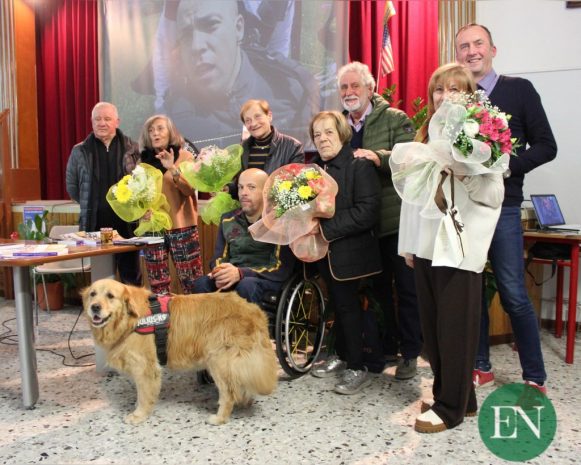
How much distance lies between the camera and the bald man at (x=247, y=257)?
248cm

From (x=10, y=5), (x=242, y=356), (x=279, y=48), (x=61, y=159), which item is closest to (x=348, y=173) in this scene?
(x=242, y=356)

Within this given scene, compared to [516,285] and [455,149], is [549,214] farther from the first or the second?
[455,149]

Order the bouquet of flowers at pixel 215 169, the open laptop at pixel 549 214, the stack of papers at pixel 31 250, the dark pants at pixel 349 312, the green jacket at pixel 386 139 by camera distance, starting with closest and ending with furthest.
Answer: the stack of papers at pixel 31 250
the dark pants at pixel 349 312
the green jacket at pixel 386 139
the bouquet of flowers at pixel 215 169
the open laptop at pixel 549 214

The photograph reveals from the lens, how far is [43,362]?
3.14 metres

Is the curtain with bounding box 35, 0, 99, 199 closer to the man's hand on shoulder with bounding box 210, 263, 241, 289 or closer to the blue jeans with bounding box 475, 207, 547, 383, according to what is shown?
the man's hand on shoulder with bounding box 210, 263, 241, 289

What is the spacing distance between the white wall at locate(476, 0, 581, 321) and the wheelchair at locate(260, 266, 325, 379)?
192cm

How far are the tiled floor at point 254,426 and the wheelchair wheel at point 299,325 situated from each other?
14 centimetres

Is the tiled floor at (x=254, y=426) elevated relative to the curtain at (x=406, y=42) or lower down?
lower down

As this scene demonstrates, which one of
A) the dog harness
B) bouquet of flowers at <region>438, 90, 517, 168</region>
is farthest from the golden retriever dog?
bouquet of flowers at <region>438, 90, 517, 168</region>

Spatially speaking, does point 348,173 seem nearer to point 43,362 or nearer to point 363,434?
point 363,434

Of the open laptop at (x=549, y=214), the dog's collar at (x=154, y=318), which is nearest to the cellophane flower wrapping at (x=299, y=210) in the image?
the dog's collar at (x=154, y=318)

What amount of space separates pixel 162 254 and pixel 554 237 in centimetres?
230

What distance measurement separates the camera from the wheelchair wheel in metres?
2.52

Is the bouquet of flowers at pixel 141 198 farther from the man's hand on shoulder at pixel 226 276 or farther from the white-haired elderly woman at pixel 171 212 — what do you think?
the man's hand on shoulder at pixel 226 276
